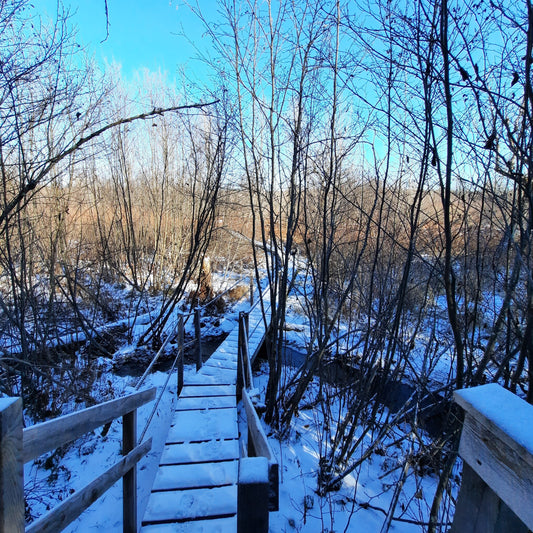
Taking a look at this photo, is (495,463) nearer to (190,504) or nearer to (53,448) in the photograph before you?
(53,448)

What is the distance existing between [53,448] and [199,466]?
2.27m

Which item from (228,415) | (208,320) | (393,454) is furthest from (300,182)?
(208,320)

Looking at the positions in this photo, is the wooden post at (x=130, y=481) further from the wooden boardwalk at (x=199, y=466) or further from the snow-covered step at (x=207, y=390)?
the snow-covered step at (x=207, y=390)

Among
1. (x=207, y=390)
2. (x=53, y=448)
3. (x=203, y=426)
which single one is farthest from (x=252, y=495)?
(x=207, y=390)

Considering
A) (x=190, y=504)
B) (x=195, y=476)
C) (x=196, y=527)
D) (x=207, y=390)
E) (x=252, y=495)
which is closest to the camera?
(x=252, y=495)

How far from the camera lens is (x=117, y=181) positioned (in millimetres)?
9383

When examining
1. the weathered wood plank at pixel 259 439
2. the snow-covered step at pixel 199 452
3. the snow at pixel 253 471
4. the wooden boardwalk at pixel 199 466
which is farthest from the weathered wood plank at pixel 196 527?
the snow at pixel 253 471

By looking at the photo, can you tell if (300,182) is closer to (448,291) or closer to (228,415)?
(448,291)

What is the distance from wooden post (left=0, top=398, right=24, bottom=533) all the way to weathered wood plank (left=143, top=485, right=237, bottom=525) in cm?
205

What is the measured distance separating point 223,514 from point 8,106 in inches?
173

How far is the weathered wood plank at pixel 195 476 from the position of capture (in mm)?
3086

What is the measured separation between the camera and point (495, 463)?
0.80 meters

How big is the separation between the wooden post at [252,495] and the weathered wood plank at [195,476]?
85.0 inches

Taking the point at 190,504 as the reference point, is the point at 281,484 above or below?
below
